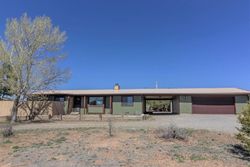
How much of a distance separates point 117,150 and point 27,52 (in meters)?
13.2

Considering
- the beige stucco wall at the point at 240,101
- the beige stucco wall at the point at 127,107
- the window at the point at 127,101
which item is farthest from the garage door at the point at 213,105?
the window at the point at 127,101

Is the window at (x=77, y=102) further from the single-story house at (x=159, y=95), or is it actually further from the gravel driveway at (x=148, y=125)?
the gravel driveway at (x=148, y=125)

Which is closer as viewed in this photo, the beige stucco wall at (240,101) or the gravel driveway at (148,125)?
the gravel driveway at (148,125)

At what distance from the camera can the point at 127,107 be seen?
24984mm

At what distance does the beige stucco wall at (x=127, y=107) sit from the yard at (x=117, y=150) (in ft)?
45.3

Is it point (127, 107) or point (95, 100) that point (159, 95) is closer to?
point (127, 107)

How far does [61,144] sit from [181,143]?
498cm

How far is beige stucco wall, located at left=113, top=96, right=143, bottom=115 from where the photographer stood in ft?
80.7

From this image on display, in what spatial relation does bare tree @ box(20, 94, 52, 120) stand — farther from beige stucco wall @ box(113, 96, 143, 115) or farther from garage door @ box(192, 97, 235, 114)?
garage door @ box(192, 97, 235, 114)

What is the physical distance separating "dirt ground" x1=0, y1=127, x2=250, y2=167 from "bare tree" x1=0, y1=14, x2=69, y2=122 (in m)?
8.20

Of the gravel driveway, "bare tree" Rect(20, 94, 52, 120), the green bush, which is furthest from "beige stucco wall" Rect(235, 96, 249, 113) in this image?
"bare tree" Rect(20, 94, 52, 120)

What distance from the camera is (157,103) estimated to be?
40.6 m

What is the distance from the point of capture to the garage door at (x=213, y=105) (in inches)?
950

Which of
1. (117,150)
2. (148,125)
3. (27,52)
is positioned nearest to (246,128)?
(117,150)
